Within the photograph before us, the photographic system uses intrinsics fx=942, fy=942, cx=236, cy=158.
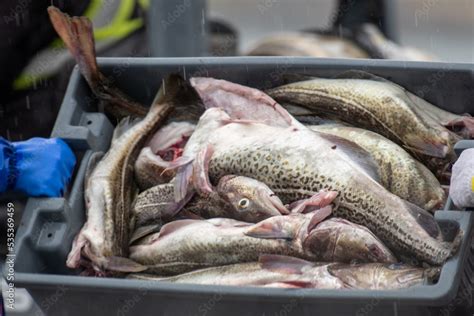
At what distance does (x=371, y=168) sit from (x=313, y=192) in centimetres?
22

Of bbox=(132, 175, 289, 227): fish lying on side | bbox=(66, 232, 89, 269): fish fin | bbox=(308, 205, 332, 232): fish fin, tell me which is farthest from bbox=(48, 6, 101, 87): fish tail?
bbox=(308, 205, 332, 232): fish fin

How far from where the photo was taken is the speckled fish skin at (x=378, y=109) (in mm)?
3271

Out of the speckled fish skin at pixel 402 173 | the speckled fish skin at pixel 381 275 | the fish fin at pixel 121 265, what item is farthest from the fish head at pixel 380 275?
the fish fin at pixel 121 265

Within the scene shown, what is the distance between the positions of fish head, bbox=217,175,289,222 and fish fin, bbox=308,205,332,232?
14 centimetres

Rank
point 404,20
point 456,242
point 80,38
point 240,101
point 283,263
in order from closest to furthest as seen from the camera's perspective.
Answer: point 456,242, point 283,263, point 240,101, point 80,38, point 404,20

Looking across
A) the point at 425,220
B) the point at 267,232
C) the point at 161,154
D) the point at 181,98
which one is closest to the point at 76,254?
the point at 161,154

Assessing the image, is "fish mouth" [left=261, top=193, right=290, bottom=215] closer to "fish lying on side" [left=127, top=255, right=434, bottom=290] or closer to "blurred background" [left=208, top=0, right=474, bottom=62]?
"fish lying on side" [left=127, top=255, right=434, bottom=290]

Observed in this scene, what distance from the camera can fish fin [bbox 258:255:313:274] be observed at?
9.42 feet

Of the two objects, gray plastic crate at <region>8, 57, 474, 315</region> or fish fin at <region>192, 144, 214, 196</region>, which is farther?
fish fin at <region>192, 144, 214, 196</region>

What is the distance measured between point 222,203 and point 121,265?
1.31 ft

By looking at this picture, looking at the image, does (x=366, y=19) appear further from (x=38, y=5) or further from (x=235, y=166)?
(x=235, y=166)

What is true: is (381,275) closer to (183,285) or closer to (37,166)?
(183,285)

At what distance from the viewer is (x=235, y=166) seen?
3289mm

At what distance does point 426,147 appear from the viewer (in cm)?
326
